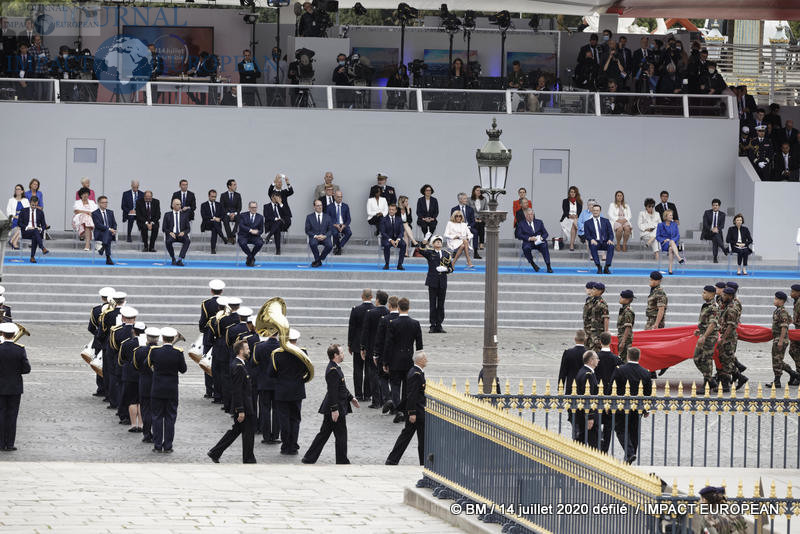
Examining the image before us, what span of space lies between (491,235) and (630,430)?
305cm

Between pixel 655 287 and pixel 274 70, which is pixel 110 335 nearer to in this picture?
pixel 655 287

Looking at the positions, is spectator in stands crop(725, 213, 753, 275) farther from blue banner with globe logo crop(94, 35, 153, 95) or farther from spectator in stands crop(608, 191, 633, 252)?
blue banner with globe logo crop(94, 35, 153, 95)

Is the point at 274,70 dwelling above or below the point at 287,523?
above

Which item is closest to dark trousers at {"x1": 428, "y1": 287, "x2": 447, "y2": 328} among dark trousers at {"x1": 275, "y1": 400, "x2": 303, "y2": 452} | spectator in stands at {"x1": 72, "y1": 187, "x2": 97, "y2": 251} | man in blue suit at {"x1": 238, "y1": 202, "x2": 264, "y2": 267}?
man in blue suit at {"x1": 238, "y1": 202, "x2": 264, "y2": 267}

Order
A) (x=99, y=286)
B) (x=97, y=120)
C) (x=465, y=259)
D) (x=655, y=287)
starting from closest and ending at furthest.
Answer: (x=655, y=287) < (x=99, y=286) < (x=465, y=259) < (x=97, y=120)

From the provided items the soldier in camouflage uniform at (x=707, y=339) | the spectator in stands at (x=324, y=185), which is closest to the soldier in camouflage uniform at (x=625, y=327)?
the soldier in camouflage uniform at (x=707, y=339)

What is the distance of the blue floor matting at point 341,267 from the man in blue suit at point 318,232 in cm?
31

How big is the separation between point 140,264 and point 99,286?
6.09 ft

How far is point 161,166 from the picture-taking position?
3522 centimetres

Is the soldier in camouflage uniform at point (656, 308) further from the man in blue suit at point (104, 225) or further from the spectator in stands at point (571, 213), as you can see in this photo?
the man in blue suit at point (104, 225)

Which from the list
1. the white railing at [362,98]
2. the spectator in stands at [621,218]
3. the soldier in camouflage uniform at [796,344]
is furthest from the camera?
the white railing at [362,98]

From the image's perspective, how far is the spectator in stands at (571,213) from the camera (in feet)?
110

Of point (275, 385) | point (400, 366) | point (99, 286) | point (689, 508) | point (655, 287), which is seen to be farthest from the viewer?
point (99, 286)

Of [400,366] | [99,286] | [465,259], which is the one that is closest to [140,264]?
[99,286]
